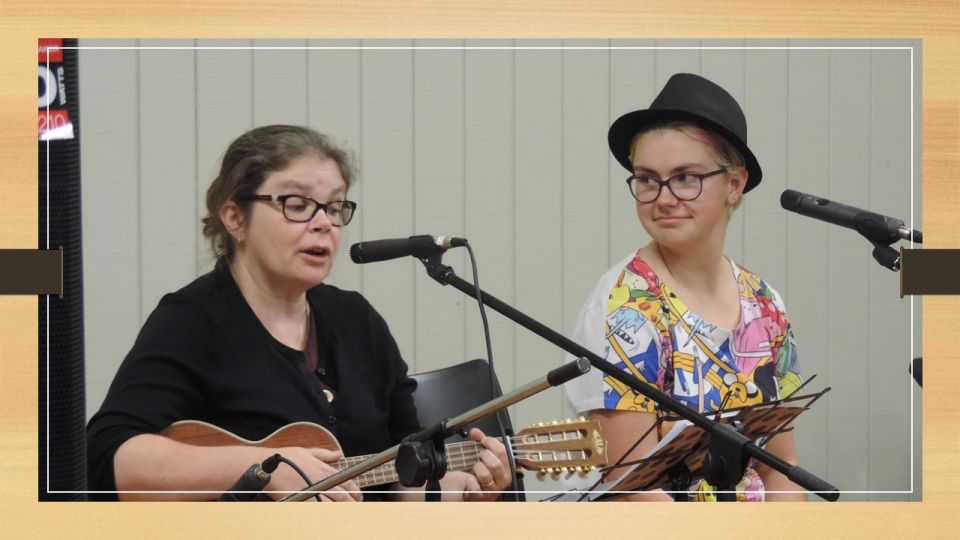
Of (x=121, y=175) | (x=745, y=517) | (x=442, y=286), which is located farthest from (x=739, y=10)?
(x=121, y=175)

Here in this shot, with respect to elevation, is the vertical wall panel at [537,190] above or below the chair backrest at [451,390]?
above

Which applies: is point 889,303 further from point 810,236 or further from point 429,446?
point 429,446

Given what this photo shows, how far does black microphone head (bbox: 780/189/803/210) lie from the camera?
85.7 inches

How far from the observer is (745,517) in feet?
6.99

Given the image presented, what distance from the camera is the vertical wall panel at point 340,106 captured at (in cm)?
213

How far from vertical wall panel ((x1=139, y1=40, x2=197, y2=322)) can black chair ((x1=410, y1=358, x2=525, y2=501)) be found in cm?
43

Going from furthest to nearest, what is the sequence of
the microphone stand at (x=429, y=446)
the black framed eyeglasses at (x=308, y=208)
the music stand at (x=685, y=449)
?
1. the black framed eyeglasses at (x=308, y=208)
2. the music stand at (x=685, y=449)
3. the microphone stand at (x=429, y=446)

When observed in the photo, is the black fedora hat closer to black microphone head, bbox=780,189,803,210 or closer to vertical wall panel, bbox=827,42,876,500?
black microphone head, bbox=780,189,803,210

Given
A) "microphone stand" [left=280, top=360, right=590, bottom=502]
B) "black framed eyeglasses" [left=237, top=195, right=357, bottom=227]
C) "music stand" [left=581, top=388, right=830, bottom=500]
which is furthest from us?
"black framed eyeglasses" [left=237, top=195, right=357, bottom=227]

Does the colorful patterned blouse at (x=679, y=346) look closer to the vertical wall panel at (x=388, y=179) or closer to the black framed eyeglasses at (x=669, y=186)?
the black framed eyeglasses at (x=669, y=186)

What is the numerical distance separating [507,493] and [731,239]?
1.87 ft

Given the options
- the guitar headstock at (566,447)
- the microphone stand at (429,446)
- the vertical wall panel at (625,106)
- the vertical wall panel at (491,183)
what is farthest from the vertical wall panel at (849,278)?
the microphone stand at (429,446)

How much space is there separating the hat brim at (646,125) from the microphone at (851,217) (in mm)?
78

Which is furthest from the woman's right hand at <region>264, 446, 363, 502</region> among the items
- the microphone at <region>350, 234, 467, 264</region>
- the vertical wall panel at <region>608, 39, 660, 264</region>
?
the vertical wall panel at <region>608, 39, 660, 264</region>
